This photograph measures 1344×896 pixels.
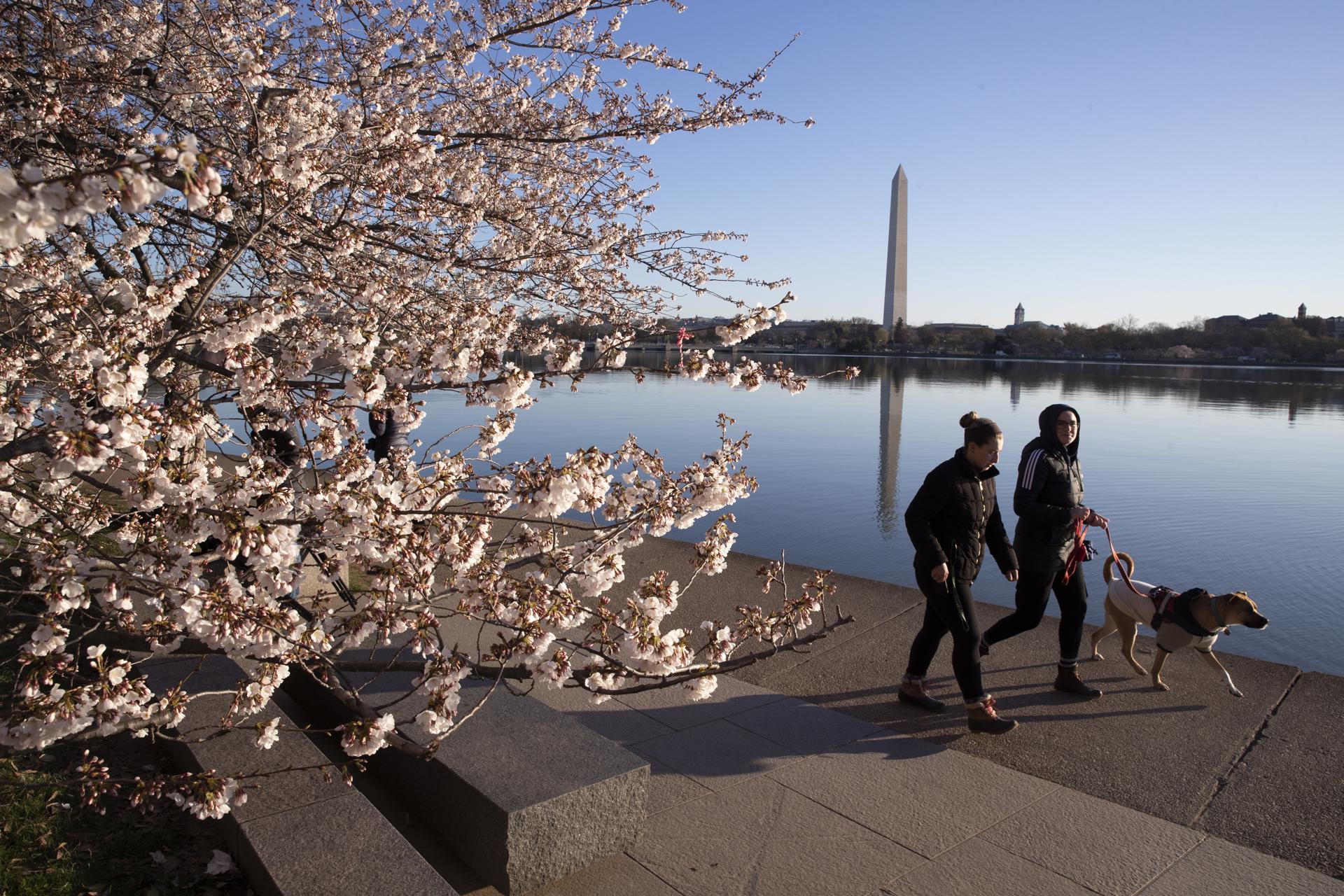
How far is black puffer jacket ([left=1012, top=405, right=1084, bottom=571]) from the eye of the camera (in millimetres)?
5891

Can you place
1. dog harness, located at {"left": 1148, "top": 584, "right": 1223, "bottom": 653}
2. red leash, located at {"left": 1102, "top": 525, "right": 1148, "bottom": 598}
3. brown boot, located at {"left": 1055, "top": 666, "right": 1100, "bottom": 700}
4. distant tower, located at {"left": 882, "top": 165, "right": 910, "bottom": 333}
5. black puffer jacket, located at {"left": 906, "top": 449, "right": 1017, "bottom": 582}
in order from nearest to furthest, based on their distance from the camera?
black puffer jacket, located at {"left": 906, "top": 449, "right": 1017, "bottom": 582} < dog harness, located at {"left": 1148, "top": 584, "right": 1223, "bottom": 653} < brown boot, located at {"left": 1055, "top": 666, "right": 1100, "bottom": 700} < red leash, located at {"left": 1102, "top": 525, "right": 1148, "bottom": 598} < distant tower, located at {"left": 882, "top": 165, "right": 910, "bottom": 333}

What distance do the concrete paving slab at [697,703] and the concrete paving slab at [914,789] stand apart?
2.62 feet

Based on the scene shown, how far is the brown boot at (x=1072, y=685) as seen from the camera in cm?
586

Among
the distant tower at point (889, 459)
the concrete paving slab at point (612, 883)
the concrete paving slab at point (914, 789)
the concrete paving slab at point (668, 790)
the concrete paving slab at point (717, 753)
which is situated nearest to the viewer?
the concrete paving slab at point (612, 883)

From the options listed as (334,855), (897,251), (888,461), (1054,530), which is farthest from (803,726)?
(897,251)

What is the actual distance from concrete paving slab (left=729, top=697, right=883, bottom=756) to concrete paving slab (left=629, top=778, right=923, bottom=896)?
0.66 meters

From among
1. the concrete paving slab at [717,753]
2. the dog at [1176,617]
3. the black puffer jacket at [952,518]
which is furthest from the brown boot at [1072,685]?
the concrete paving slab at [717,753]

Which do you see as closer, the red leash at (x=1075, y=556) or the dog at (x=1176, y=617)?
the dog at (x=1176, y=617)

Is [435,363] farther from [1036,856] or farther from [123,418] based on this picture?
[1036,856]

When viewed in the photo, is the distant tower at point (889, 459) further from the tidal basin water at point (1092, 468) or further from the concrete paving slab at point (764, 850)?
the concrete paving slab at point (764, 850)

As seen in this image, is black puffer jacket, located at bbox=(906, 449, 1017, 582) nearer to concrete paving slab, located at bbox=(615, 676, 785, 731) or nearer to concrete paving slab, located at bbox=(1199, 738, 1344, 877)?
concrete paving slab, located at bbox=(615, 676, 785, 731)

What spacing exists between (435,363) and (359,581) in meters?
5.16

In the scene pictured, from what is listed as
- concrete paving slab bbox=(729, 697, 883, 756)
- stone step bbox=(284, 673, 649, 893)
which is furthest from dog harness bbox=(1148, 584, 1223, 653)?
stone step bbox=(284, 673, 649, 893)

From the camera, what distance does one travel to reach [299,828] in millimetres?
3357
